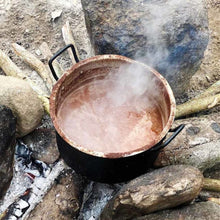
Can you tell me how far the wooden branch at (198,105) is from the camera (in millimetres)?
3650

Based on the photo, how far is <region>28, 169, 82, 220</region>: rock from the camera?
2.91 metres

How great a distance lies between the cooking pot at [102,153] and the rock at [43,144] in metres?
0.54

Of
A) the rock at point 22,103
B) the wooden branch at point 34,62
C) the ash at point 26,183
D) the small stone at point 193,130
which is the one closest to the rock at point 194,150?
the small stone at point 193,130

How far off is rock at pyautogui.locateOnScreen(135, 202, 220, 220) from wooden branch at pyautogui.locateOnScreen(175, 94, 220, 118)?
1171 millimetres

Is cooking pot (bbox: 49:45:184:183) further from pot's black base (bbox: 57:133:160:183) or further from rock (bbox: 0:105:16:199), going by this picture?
rock (bbox: 0:105:16:199)

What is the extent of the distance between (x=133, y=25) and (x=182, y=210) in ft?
5.96

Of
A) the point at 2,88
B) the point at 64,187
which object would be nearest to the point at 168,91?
the point at 64,187

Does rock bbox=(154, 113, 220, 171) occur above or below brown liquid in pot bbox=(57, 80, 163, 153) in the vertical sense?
below

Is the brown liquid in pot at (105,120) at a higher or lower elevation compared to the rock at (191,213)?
higher

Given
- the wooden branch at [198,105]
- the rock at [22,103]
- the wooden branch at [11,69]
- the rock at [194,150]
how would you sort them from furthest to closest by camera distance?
the wooden branch at [11,69]
the wooden branch at [198,105]
the rock at [194,150]
the rock at [22,103]

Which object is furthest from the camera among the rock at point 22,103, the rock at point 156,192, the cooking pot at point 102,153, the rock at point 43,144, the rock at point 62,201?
the rock at point 43,144

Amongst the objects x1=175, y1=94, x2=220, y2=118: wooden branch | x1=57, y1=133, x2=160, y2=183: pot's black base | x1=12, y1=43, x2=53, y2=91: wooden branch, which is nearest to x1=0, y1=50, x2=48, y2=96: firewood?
x1=12, y1=43, x2=53, y2=91: wooden branch

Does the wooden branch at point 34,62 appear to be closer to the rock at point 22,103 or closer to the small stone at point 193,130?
the rock at point 22,103

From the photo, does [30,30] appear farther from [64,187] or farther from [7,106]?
[64,187]
